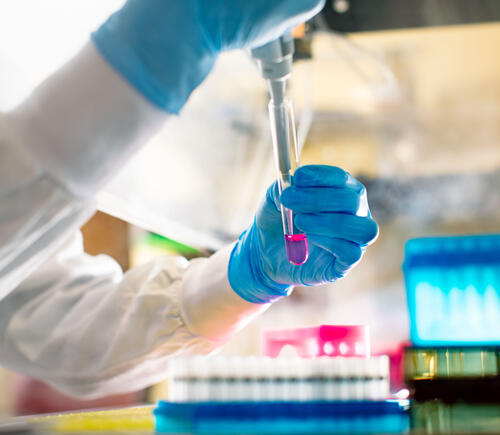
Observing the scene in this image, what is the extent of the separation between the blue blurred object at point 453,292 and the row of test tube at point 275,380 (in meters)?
1.08

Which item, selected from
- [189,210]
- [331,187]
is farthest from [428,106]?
[331,187]

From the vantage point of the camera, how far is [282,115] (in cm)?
79

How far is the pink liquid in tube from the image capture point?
0.79 metres

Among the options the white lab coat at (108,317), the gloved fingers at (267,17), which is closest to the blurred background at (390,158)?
the white lab coat at (108,317)

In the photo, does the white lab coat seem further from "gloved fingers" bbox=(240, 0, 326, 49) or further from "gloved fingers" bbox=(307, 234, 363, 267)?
"gloved fingers" bbox=(240, 0, 326, 49)

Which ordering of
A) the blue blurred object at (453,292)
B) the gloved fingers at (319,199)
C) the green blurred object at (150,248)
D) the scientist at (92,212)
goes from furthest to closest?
1. the green blurred object at (150,248)
2. the blue blurred object at (453,292)
3. the gloved fingers at (319,199)
4. the scientist at (92,212)

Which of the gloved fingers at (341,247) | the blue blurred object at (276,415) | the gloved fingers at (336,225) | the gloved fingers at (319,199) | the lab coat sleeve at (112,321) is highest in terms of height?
the gloved fingers at (319,199)

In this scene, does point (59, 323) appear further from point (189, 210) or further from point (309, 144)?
point (309, 144)

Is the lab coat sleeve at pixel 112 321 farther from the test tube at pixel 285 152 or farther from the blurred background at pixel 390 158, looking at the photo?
the blurred background at pixel 390 158

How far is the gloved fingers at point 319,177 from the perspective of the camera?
2.75 ft

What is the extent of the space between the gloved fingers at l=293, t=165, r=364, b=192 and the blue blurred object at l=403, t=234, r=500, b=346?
106 centimetres

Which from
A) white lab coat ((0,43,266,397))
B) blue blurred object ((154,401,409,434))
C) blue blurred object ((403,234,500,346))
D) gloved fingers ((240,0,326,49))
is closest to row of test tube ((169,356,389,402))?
blue blurred object ((154,401,409,434))

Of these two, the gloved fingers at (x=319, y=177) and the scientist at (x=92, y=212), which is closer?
the scientist at (x=92, y=212)

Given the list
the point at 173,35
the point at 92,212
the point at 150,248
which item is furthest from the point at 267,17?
the point at 150,248
